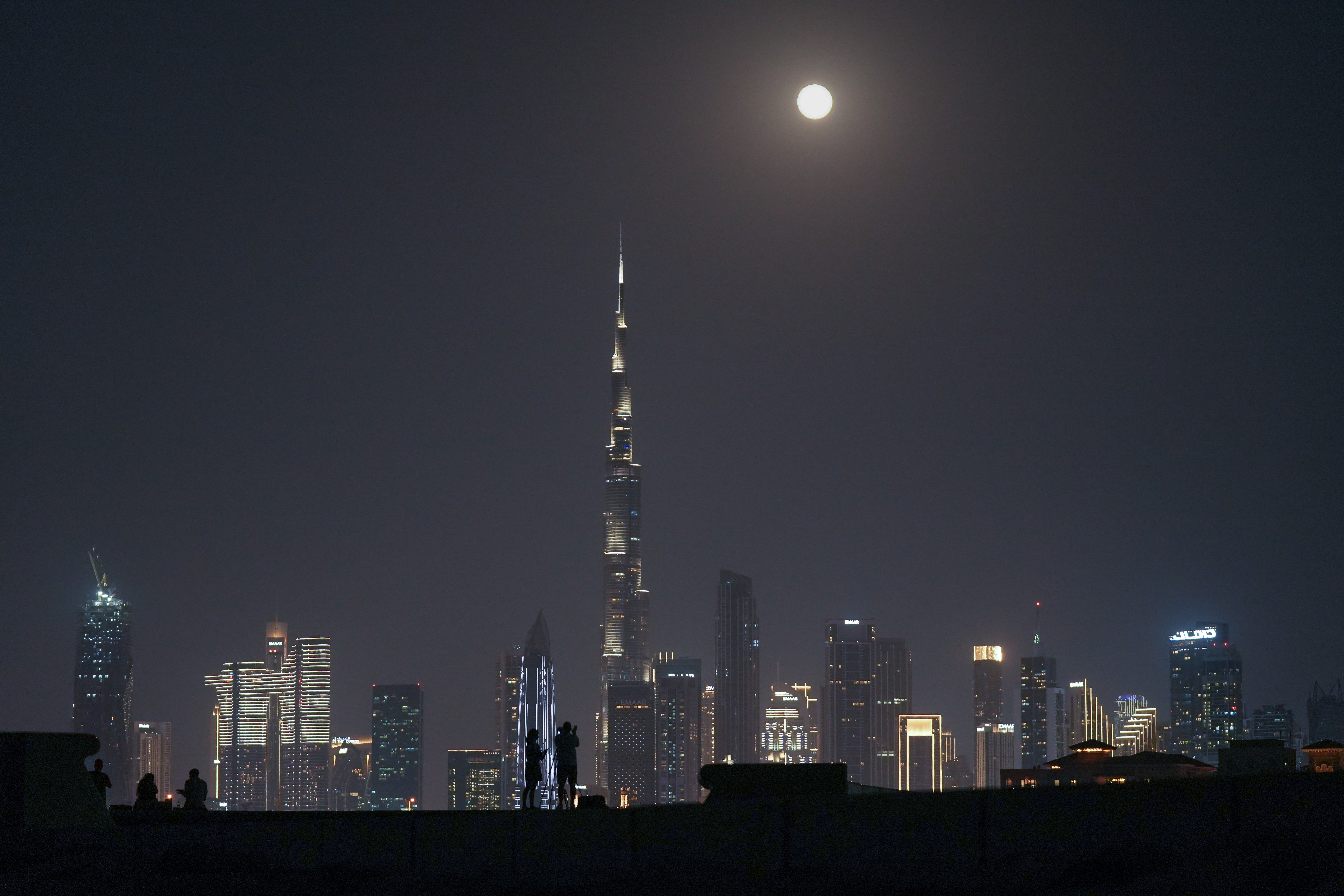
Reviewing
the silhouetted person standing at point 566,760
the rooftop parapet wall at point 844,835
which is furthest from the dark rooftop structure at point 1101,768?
the rooftop parapet wall at point 844,835

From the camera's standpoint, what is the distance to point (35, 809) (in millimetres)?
19359

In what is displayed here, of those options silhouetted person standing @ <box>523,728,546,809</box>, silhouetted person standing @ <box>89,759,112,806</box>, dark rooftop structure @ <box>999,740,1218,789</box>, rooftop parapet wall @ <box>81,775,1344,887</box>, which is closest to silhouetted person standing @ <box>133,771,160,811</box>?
silhouetted person standing @ <box>89,759,112,806</box>

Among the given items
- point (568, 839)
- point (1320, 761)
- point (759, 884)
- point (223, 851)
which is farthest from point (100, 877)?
point (1320, 761)

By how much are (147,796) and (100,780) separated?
2150mm

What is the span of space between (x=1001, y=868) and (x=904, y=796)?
1.21 m

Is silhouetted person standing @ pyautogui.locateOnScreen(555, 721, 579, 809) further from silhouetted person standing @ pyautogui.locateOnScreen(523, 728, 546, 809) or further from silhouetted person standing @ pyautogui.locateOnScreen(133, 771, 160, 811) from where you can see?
silhouetted person standing @ pyautogui.locateOnScreen(133, 771, 160, 811)

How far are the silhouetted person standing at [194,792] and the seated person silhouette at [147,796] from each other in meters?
0.54

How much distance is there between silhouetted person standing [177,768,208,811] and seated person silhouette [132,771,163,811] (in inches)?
21.1

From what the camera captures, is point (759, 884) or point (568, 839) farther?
point (568, 839)

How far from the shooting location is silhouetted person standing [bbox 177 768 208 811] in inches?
967

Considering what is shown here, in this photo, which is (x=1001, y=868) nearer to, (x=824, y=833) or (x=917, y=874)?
(x=917, y=874)

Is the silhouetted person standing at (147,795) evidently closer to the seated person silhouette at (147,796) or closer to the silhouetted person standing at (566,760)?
the seated person silhouette at (147,796)

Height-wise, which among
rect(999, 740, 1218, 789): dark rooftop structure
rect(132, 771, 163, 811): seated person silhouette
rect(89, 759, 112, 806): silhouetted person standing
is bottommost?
rect(999, 740, 1218, 789): dark rooftop structure

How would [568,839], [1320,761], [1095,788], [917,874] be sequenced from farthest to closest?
1. [1320,761]
2. [568,839]
3. [917,874]
4. [1095,788]
